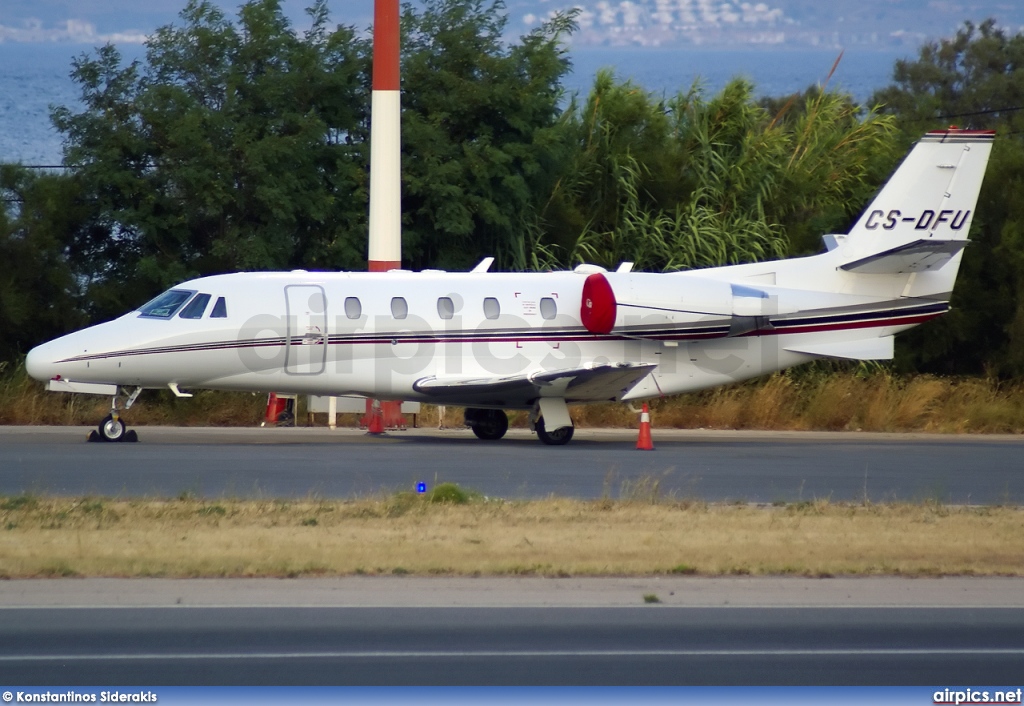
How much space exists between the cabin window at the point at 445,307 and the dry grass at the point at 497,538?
23.1 feet

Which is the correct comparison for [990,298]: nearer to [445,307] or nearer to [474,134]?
[474,134]

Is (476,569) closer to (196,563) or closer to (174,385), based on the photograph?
(196,563)

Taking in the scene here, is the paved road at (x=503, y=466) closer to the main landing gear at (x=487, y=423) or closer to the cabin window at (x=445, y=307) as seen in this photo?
the main landing gear at (x=487, y=423)

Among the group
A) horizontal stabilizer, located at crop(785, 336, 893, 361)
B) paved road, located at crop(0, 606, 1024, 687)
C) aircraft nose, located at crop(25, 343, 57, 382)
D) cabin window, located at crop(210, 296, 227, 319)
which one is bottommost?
paved road, located at crop(0, 606, 1024, 687)

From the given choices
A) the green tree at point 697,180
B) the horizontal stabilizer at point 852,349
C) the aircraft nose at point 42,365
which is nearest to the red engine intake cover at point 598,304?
the horizontal stabilizer at point 852,349

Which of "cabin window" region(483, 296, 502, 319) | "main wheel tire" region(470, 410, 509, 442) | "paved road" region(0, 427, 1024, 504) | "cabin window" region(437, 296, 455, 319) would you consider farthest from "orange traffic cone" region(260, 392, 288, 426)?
"cabin window" region(483, 296, 502, 319)

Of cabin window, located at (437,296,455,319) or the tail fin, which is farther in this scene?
the tail fin

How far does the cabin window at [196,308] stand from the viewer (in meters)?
18.6

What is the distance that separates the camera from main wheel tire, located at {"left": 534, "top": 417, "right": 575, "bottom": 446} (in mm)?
19627

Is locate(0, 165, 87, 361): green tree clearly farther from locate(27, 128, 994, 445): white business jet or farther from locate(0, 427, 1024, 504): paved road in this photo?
locate(27, 128, 994, 445): white business jet

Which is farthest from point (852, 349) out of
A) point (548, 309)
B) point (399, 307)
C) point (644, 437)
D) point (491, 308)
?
point (399, 307)

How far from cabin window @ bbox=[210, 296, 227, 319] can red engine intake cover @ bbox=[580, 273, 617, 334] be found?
5389 mm

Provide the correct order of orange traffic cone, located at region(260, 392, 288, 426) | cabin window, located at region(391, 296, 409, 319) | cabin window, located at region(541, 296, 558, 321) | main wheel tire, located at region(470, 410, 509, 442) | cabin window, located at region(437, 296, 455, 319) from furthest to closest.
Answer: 1. orange traffic cone, located at region(260, 392, 288, 426)
2. main wheel tire, located at region(470, 410, 509, 442)
3. cabin window, located at region(541, 296, 558, 321)
4. cabin window, located at region(437, 296, 455, 319)
5. cabin window, located at region(391, 296, 409, 319)

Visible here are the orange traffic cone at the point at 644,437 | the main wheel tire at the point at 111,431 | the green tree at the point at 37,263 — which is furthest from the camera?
the green tree at the point at 37,263
